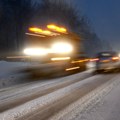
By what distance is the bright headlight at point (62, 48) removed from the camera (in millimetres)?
20859

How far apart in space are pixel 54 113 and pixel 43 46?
1232cm

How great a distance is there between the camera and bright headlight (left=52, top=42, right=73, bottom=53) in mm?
20859

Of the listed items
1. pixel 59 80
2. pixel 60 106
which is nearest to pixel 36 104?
pixel 60 106

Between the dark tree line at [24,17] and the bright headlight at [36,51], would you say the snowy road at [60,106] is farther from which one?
the dark tree line at [24,17]

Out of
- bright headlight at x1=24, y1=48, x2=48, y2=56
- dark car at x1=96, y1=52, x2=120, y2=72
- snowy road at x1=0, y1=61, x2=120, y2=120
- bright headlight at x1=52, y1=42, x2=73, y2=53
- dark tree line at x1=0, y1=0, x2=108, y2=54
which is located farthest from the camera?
dark tree line at x1=0, y1=0, x2=108, y2=54

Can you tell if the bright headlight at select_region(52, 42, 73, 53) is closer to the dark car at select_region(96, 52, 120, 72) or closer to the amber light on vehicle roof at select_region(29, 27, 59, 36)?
the amber light on vehicle roof at select_region(29, 27, 59, 36)

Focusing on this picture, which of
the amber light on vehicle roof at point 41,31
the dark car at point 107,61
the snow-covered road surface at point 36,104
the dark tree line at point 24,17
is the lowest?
the snow-covered road surface at point 36,104

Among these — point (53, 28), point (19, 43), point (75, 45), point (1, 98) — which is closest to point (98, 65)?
point (75, 45)

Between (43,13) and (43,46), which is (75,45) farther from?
(43,13)

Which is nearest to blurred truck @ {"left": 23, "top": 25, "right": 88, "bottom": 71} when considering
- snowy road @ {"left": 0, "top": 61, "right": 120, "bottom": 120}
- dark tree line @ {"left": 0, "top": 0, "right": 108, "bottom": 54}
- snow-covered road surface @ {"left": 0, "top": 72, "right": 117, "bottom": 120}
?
snow-covered road surface @ {"left": 0, "top": 72, "right": 117, "bottom": 120}

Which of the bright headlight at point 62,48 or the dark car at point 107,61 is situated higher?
the bright headlight at point 62,48

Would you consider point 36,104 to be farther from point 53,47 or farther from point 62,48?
point 62,48

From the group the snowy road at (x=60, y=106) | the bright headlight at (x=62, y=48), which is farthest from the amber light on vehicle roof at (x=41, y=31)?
the snowy road at (x=60, y=106)

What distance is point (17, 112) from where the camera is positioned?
869 centimetres
